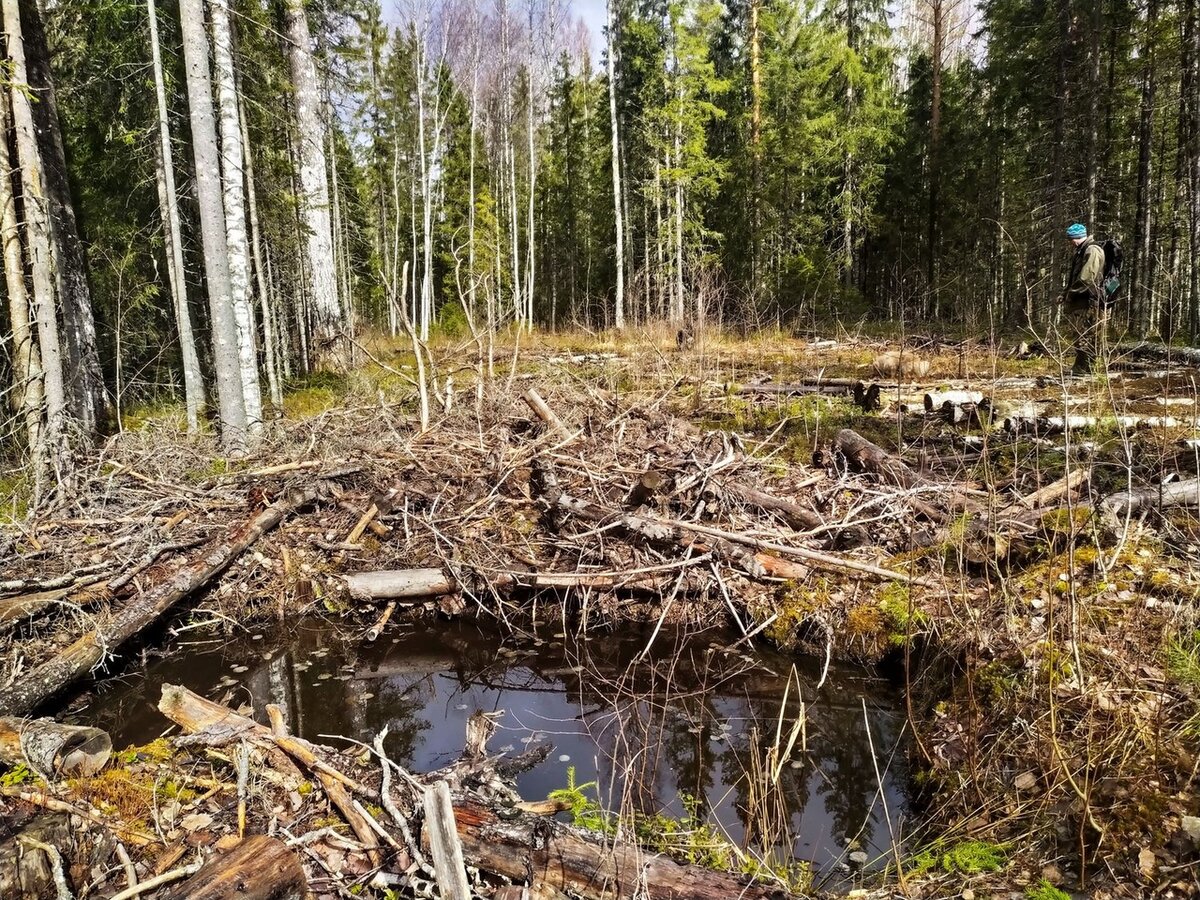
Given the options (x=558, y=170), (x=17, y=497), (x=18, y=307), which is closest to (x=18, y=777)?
(x=17, y=497)

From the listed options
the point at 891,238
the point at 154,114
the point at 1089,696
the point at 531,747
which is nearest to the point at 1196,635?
the point at 1089,696

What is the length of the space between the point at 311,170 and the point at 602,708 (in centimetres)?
1120

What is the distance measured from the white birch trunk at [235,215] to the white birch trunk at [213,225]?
0.46ft

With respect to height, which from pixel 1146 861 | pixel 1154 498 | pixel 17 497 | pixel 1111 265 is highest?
pixel 1111 265

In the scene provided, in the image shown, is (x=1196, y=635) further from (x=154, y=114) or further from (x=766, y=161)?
(x=766, y=161)

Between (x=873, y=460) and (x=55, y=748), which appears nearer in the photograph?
(x=55, y=748)

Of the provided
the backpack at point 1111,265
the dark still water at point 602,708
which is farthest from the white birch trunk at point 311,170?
the backpack at point 1111,265

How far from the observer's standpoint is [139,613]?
5211mm

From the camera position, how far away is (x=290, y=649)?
18.7 feet

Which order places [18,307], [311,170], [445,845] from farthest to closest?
[311,170], [18,307], [445,845]

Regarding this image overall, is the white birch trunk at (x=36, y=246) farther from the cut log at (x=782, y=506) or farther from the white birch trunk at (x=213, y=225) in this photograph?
the cut log at (x=782, y=506)

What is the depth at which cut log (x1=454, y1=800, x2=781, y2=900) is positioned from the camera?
261 cm

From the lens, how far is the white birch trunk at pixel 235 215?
8.38 meters

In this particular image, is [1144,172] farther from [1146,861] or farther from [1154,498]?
[1146,861]
